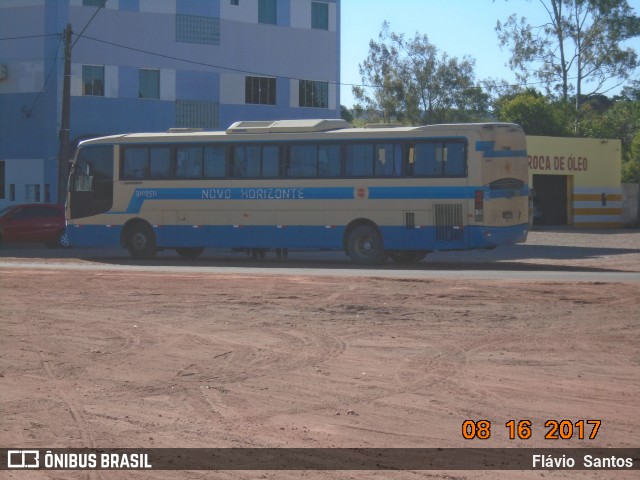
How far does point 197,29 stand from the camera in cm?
5084

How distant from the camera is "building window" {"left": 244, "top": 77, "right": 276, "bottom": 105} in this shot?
52.4 m

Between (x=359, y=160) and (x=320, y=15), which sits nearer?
(x=359, y=160)

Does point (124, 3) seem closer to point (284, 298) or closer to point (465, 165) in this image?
point (465, 165)

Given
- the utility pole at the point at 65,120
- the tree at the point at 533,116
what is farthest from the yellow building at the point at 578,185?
the utility pole at the point at 65,120

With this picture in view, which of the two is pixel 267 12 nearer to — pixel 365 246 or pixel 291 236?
pixel 291 236

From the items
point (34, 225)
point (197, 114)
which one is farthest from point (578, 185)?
point (34, 225)

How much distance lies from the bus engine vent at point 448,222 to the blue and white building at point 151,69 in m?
24.1

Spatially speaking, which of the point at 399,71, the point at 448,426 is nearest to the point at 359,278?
the point at 448,426

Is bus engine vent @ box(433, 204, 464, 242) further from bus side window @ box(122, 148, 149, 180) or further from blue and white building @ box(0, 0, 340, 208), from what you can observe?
blue and white building @ box(0, 0, 340, 208)

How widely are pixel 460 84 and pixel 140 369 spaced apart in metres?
64.6

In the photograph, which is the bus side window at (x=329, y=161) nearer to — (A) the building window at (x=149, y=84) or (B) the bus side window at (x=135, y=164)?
(B) the bus side window at (x=135, y=164)

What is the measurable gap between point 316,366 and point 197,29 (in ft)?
133

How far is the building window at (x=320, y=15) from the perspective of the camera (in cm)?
5369

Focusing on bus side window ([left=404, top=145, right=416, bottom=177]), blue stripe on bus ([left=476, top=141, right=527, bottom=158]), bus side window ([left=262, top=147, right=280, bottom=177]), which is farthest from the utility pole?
blue stripe on bus ([left=476, top=141, right=527, bottom=158])
